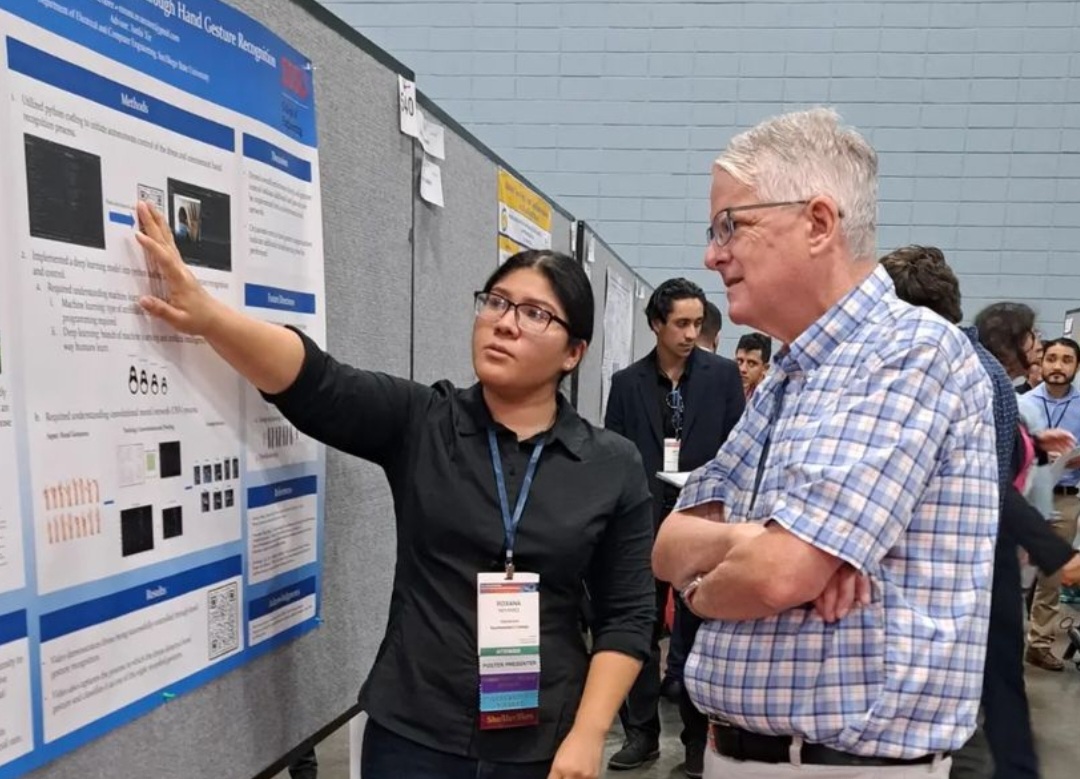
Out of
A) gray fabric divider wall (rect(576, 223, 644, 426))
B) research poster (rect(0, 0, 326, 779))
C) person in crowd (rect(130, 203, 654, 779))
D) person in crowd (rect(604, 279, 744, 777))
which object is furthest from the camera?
gray fabric divider wall (rect(576, 223, 644, 426))

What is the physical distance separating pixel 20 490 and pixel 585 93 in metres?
5.31

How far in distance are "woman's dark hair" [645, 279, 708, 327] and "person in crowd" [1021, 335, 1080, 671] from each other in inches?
73.8

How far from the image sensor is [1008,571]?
112cm

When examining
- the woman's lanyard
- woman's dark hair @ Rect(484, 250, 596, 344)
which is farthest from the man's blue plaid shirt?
the woman's lanyard

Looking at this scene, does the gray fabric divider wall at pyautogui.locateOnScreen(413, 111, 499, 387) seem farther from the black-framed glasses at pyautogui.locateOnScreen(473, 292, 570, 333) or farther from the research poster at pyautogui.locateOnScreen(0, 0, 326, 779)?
the research poster at pyautogui.locateOnScreen(0, 0, 326, 779)

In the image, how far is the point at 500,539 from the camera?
108 cm

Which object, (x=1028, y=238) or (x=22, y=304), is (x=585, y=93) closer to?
(x=1028, y=238)

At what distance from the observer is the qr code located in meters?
0.92

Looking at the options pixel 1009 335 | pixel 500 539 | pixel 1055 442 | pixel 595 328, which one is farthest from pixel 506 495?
pixel 595 328

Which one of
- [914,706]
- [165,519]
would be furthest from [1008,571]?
[165,519]

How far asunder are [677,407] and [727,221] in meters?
1.70

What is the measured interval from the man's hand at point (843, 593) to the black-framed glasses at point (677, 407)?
5.78 feet

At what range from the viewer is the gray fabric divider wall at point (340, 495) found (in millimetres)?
931

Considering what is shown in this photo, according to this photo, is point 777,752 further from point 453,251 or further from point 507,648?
point 453,251
